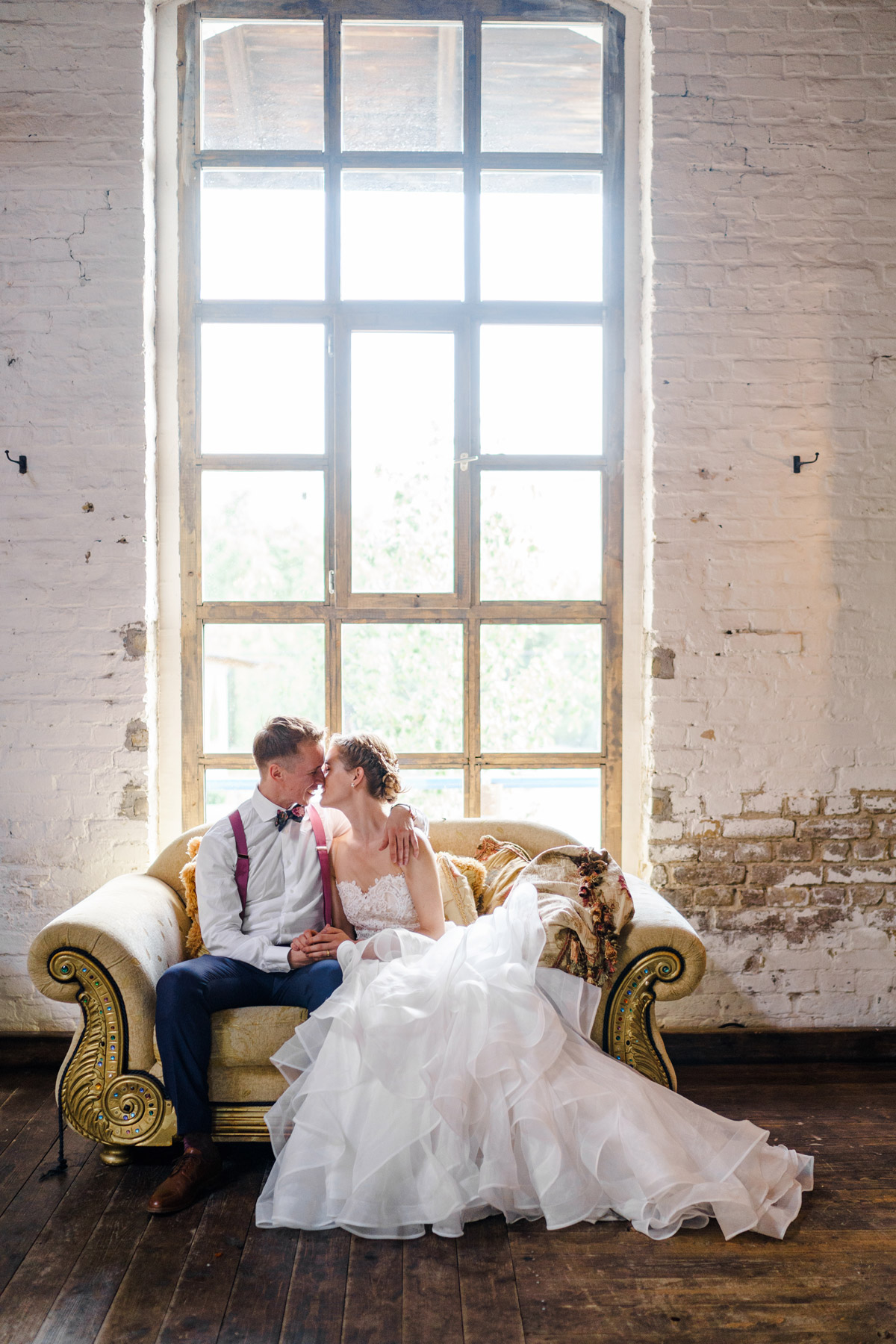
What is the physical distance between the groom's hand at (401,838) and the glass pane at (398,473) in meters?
1.17

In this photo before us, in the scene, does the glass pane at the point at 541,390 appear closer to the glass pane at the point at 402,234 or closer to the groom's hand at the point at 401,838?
the glass pane at the point at 402,234

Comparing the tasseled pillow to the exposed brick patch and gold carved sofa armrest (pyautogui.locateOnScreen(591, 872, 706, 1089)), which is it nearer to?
gold carved sofa armrest (pyautogui.locateOnScreen(591, 872, 706, 1089))

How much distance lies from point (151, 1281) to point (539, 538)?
2743 mm

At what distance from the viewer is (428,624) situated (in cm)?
371

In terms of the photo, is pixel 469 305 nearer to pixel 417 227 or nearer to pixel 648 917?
pixel 417 227

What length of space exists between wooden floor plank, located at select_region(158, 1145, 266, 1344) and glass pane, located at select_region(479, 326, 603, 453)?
2.70 metres

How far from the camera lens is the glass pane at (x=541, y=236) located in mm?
3723

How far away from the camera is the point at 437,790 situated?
3711 millimetres

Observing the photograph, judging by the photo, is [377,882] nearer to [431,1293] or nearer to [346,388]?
[431,1293]

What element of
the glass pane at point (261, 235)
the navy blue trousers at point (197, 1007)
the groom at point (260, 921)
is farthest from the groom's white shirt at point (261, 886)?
the glass pane at point (261, 235)

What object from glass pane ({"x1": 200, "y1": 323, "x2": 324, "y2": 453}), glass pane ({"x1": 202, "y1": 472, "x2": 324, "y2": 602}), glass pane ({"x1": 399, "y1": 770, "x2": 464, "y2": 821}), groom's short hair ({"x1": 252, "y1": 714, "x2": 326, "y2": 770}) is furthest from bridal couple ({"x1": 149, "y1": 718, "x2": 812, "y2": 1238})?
glass pane ({"x1": 200, "y1": 323, "x2": 324, "y2": 453})

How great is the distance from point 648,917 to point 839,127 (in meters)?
3.01

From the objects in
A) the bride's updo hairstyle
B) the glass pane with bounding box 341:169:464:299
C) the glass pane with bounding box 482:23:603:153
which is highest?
the glass pane with bounding box 482:23:603:153

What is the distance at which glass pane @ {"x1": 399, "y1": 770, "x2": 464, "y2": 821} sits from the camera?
3.70 metres
